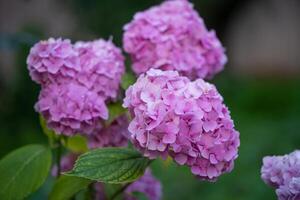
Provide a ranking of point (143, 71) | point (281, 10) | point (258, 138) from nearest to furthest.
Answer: point (143, 71), point (258, 138), point (281, 10)

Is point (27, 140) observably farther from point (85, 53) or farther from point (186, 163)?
point (186, 163)

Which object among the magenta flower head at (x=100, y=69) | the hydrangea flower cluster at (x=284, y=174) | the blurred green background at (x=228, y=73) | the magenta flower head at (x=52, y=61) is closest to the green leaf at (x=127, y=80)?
the magenta flower head at (x=100, y=69)

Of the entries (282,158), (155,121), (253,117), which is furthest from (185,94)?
(253,117)

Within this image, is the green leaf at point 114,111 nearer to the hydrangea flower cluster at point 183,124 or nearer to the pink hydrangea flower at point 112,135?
the pink hydrangea flower at point 112,135

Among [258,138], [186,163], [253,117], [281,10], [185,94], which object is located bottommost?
[186,163]

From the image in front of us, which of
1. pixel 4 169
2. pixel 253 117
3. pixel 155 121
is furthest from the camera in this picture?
pixel 253 117
